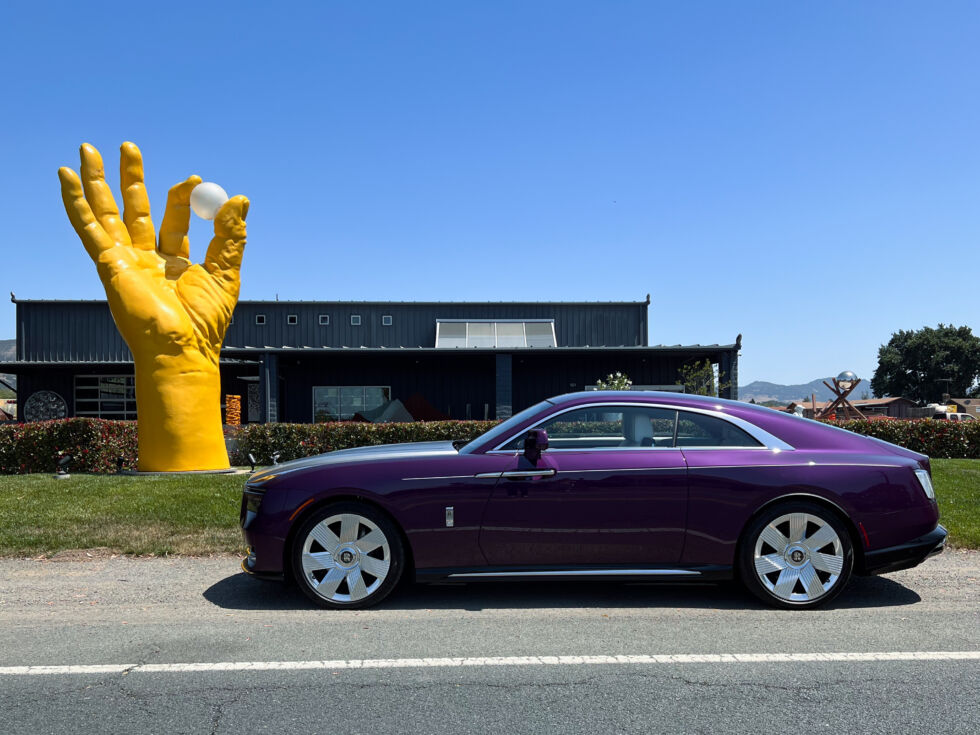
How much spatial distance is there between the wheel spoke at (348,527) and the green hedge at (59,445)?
9.27 meters

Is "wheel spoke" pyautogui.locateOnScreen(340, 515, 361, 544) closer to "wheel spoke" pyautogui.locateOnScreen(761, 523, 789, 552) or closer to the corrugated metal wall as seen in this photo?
"wheel spoke" pyautogui.locateOnScreen(761, 523, 789, 552)

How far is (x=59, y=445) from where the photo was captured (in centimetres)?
1240

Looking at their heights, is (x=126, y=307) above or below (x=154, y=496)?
above

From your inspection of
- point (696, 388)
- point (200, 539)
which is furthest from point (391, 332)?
point (200, 539)

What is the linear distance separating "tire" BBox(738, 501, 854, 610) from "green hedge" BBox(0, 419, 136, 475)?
36.3ft

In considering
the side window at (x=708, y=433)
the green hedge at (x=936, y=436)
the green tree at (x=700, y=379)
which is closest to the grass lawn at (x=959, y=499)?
the green hedge at (x=936, y=436)

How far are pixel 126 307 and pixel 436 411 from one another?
13218 millimetres

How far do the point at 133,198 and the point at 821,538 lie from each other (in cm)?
1194

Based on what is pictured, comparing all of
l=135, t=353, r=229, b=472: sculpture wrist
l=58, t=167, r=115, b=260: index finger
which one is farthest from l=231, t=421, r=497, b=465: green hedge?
l=58, t=167, r=115, b=260: index finger

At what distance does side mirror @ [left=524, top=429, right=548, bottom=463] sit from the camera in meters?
4.90

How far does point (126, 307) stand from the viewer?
38.8 ft

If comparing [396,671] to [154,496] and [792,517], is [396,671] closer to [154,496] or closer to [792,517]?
[792,517]

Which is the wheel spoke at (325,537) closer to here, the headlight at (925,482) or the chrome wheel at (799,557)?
the chrome wheel at (799,557)

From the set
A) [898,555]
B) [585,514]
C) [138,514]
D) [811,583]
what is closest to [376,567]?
[585,514]
